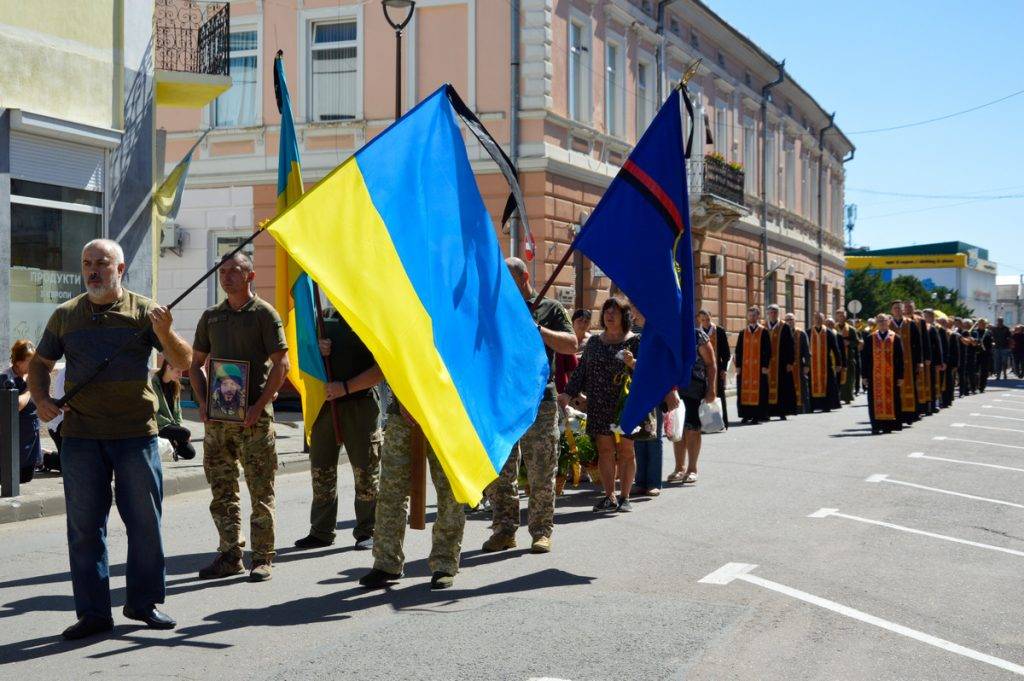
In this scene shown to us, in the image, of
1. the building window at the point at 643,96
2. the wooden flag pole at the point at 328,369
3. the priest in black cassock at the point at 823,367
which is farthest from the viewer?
the building window at the point at 643,96

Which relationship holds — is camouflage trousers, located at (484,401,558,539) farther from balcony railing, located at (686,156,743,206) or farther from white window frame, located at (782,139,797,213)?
white window frame, located at (782,139,797,213)

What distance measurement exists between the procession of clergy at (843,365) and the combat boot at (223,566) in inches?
458

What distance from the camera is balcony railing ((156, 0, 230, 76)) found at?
17906mm

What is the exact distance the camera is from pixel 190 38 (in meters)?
18.2

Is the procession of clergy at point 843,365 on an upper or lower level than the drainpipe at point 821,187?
lower

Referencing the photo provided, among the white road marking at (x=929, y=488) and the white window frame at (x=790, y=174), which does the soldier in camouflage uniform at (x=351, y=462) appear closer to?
the white road marking at (x=929, y=488)

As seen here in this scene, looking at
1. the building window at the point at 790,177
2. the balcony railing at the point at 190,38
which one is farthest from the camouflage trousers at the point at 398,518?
the building window at the point at 790,177

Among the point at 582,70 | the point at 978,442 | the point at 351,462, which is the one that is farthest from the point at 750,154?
the point at 351,462

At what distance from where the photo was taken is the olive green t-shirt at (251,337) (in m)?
7.25

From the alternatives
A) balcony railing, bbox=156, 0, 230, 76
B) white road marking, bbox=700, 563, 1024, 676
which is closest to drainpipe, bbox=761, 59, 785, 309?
balcony railing, bbox=156, 0, 230, 76

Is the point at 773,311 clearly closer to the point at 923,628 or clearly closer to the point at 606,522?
the point at 606,522

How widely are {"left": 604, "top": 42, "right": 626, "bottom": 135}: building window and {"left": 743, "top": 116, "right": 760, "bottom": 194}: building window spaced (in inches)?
403

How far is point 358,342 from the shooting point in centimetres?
814

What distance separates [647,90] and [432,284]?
24931 millimetres
